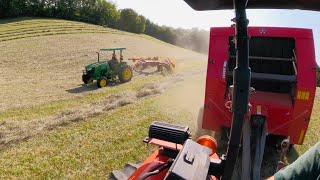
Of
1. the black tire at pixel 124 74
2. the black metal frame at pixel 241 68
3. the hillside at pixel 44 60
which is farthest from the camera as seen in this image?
the black tire at pixel 124 74

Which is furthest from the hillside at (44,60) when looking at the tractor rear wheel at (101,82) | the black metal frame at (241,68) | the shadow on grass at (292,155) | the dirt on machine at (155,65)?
the black metal frame at (241,68)

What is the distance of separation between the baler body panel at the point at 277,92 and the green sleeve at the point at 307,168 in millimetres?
3480

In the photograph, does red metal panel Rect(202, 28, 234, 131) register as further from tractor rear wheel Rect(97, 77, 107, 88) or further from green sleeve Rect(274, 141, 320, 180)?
tractor rear wheel Rect(97, 77, 107, 88)

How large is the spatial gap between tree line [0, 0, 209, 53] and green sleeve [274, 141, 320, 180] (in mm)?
59678

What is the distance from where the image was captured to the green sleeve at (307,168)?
4.76 ft

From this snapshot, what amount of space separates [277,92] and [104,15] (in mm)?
64945

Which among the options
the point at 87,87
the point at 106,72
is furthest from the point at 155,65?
the point at 87,87

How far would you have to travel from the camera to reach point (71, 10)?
63875 millimetres

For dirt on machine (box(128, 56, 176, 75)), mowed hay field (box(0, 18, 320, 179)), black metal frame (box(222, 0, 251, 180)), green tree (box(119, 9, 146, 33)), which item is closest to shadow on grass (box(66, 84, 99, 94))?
mowed hay field (box(0, 18, 320, 179))

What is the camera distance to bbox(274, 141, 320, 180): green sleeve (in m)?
1.45

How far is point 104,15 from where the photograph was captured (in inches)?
2675

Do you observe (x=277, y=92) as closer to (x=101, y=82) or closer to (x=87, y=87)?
(x=101, y=82)

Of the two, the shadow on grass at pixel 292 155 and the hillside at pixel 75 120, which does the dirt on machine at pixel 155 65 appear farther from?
the shadow on grass at pixel 292 155

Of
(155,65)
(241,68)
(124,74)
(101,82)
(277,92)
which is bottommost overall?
(101,82)
